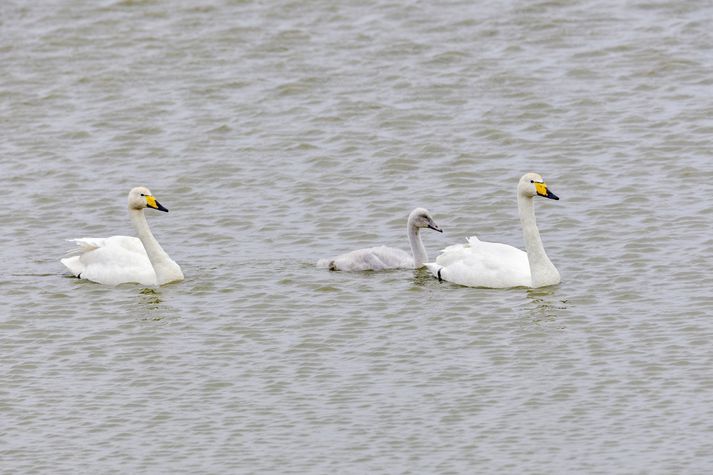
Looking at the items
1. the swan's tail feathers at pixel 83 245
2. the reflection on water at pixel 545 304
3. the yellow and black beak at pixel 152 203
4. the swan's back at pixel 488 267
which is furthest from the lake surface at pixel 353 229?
the yellow and black beak at pixel 152 203

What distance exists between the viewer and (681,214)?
1523cm

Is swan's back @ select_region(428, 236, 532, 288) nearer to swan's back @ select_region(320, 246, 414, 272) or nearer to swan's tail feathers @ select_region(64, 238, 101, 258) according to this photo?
swan's back @ select_region(320, 246, 414, 272)

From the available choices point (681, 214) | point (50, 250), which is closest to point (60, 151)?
point (50, 250)

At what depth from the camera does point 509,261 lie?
13992 millimetres

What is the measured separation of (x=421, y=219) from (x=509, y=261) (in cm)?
110

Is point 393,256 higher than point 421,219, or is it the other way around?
point 421,219

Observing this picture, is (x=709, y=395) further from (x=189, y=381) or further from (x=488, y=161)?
(x=488, y=161)

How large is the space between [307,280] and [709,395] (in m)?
4.31

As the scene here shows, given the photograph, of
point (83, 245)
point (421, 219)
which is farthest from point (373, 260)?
point (83, 245)

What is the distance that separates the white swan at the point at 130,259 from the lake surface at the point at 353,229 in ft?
0.53

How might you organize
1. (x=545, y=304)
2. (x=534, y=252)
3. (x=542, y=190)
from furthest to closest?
(x=542, y=190) → (x=534, y=252) → (x=545, y=304)

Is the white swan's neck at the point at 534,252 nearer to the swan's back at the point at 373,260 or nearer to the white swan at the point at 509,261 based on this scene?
the white swan at the point at 509,261

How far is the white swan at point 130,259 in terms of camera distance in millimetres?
14453

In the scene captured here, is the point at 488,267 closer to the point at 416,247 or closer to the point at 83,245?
the point at 416,247
